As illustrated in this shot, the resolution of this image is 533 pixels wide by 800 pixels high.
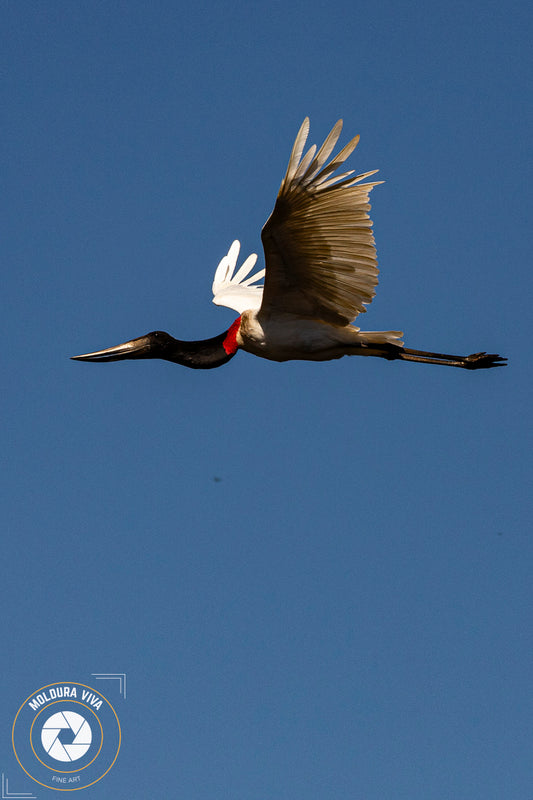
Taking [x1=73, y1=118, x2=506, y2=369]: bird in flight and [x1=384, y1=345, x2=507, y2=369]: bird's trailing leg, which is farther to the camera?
[x1=384, y1=345, x2=507, y2=369]: bird's trailing leg

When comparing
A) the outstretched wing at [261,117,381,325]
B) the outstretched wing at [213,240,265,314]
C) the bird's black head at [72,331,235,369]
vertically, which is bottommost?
the outstretched wing at [261,117,381,325]

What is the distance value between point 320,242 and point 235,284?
4519 millimetres

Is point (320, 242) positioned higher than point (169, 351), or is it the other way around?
point (169, 351)

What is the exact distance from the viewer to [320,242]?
32.2 ft

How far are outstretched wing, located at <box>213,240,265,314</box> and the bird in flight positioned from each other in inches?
Answer: 51.0

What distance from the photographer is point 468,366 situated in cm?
1234

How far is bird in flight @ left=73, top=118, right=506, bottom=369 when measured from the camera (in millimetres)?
9211

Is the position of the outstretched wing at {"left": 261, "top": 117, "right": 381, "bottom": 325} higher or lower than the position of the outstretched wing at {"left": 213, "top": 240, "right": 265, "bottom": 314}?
lower

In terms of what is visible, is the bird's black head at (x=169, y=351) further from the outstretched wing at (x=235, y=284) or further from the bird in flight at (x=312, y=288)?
the outstretched wing at (x=235, y=284)

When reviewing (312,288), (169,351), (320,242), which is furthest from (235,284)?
(320,242)

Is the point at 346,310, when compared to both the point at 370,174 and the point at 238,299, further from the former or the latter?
the point at 238,299

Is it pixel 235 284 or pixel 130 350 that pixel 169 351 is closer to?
pixel 130 350

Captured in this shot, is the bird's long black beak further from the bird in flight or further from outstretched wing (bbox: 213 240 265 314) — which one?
outstretched wing (bbox: 213 240 265 314)

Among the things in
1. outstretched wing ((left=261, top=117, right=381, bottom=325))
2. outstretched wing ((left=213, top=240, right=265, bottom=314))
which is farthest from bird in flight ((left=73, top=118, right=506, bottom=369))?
outstretched wing ((left=213, top=240, right=265, bottom=314))
